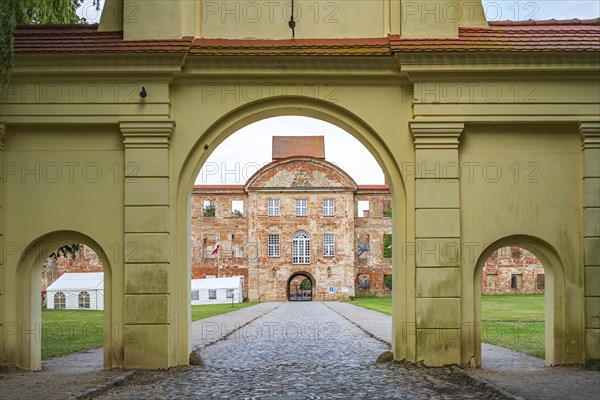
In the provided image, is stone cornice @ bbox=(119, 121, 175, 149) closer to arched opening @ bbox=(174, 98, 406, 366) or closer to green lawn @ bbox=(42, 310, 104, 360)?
arched opening @ bbox=(174, 98, 406, 366)

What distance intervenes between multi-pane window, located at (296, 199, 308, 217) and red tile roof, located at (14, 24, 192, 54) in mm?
50973

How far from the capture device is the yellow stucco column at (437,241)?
12711 mm

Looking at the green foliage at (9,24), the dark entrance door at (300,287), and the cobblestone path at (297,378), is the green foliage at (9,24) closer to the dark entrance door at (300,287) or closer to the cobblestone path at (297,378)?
the cobblestone path at (297,378)

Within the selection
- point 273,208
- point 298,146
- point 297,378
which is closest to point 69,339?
point 297,378

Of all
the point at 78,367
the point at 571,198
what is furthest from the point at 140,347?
the point at 571,198

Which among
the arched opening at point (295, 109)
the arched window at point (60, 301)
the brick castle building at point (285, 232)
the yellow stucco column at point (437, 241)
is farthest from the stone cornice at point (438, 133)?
the brick castle building at point (285, 232)

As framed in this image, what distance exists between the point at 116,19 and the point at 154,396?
6.99 meters

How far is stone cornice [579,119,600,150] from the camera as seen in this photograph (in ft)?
42.2

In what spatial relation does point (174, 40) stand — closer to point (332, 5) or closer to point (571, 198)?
point (332, 5)

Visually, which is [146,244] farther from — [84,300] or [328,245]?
[328,245]

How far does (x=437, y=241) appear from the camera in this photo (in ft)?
42.2

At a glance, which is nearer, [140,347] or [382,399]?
[382,399]

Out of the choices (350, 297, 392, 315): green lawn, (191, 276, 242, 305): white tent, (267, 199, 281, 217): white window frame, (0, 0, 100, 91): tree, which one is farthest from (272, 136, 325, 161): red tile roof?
(0, 0, 100, 91): tree

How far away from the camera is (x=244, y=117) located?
526 inches
